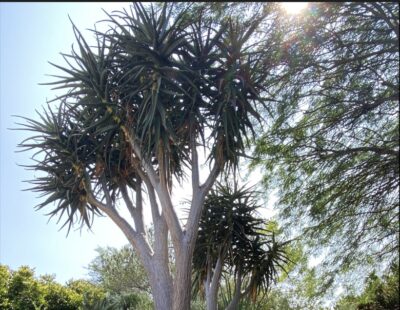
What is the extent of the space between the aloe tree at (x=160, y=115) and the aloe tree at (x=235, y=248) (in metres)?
1.56

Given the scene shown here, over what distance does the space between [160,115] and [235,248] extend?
13.6ft

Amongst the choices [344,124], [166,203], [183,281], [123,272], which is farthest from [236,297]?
[123,272]

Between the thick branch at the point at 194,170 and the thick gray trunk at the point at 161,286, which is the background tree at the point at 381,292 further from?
the thick branch at the point at 194,170

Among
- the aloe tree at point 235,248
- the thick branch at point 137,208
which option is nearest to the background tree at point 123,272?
the aloe tree at point 235,248

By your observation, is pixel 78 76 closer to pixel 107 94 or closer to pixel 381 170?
pixel 107 94

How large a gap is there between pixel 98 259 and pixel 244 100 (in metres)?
17.1

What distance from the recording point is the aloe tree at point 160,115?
7461 millimetres

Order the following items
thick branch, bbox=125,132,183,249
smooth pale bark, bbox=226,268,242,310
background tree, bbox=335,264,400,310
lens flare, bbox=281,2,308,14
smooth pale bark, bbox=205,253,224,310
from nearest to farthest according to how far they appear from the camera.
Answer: lens flare, bbox=281,2,308,14, background tree, bbox=335,264,400,310, thick branch, bbox=125,132,183,249, smooth pale bark, bbox=205,253,224,310, smooth pale bark, bbox=226,268,242,310

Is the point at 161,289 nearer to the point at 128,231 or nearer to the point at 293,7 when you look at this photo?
the point at 128,231

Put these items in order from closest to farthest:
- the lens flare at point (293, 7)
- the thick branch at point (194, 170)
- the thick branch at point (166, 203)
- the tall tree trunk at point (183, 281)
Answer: the lens flare at point (293, 7) < the tall tree trunk at point (183, 281) < the thick branch at point (166, 203) < the thick branch at point (194, 170)

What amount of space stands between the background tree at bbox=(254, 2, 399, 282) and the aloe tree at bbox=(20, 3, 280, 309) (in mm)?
847

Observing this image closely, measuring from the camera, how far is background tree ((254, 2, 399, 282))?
5527 millimetres

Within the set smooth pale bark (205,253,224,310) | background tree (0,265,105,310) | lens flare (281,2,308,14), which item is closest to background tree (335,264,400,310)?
smooth pale bark (205,253,224,310)

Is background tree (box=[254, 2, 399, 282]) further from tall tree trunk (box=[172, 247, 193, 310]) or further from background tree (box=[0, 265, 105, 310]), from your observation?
background tree (box=[0, 265, 105, 310])
